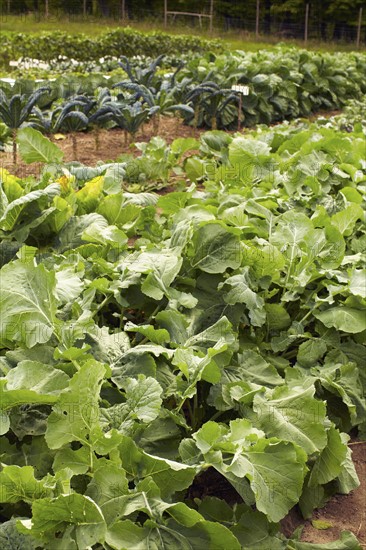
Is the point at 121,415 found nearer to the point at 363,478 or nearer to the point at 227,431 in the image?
the point at 227,431

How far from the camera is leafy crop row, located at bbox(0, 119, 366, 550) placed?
192cm

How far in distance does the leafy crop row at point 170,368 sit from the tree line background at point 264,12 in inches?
1429

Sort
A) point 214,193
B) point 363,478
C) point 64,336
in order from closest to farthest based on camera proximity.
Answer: point 64,336 < point 363,478 < point 214,193

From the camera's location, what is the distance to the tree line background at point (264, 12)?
128 ft

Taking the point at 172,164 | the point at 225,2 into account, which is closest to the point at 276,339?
the point at 172,164

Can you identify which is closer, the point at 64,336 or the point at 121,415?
the point at 121,415

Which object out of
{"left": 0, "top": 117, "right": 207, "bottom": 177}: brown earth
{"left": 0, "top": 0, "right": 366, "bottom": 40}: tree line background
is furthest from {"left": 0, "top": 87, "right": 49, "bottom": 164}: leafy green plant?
{"left": 0, "top": 0, "right": 366, "bottom": 40}: tree line background

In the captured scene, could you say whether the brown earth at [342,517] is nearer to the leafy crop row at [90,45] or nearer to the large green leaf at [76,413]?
the large green leaf at [76,413]

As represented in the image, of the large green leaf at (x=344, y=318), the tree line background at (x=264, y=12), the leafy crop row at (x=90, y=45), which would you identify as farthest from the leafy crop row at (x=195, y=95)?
the tree line background at (x=264, y=12)

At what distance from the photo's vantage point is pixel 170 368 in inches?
98.4

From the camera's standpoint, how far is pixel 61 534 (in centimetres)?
192

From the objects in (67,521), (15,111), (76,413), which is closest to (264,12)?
(15,111)

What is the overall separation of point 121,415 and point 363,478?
3.85 ft

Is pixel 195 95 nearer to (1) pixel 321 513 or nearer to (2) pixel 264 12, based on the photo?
(1) pixel 321 513
